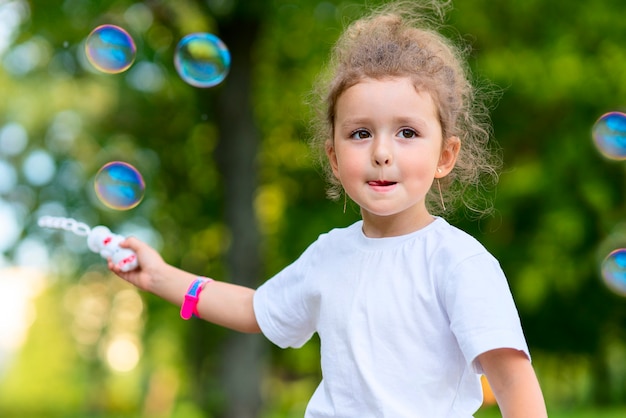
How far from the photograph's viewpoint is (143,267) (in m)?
2.63

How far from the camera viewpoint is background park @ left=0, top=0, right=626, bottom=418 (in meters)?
9.67

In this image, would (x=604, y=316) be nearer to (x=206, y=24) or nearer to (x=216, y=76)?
(x=206, y=24)

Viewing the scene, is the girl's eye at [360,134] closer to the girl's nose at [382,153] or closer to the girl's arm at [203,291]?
the girl's nose at [382,153]

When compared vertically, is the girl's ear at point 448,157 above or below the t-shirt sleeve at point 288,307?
above

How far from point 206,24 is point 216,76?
5.89 m

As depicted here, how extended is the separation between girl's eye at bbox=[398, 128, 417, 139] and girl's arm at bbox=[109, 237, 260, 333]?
659 millimetres

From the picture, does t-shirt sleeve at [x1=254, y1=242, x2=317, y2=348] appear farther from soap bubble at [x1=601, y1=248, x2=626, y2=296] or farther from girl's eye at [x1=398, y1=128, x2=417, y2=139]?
soap bubble at [x1=601, y1=248, x2=626, y2=296]

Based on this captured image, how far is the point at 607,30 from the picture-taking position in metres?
10.1

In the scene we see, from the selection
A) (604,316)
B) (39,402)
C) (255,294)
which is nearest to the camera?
(255,294)

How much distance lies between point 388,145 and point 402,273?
283 millimetres

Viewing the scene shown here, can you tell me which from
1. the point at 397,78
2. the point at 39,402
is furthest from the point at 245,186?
the point at 39,402

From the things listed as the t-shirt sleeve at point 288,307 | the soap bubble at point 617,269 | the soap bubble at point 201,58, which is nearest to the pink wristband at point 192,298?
the t-shirt sleeve at point 288,307

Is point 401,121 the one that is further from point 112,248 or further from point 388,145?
point 112,248

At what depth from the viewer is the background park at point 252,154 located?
9672 mm
